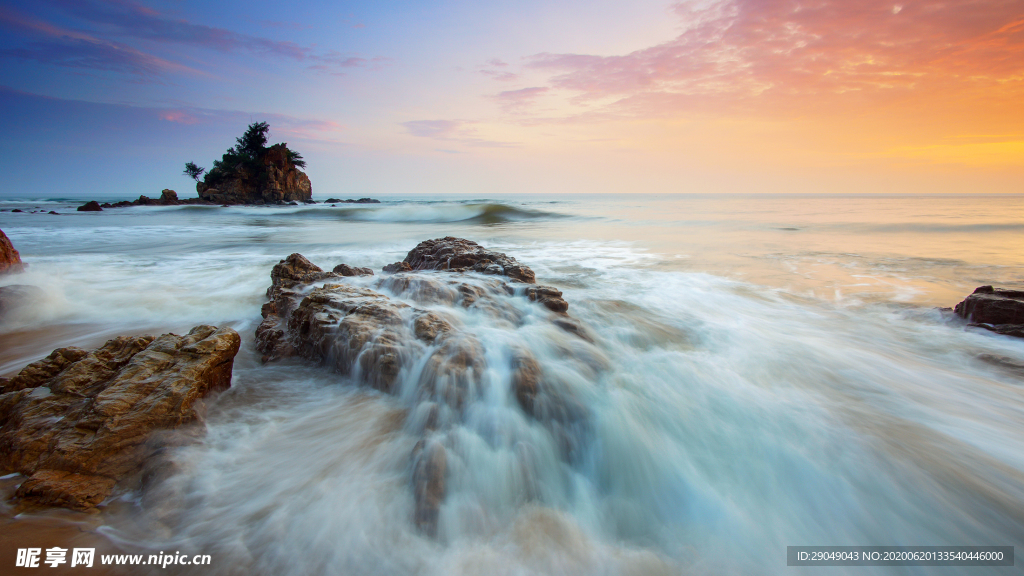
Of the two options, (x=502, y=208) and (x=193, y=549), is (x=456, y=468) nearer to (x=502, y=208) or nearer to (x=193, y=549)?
(x=193, y=549)

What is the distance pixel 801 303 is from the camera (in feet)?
20.5

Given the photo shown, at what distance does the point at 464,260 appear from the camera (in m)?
6.44

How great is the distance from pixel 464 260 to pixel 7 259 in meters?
7.64

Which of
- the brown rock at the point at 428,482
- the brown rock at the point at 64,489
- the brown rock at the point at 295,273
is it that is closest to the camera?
the brown rock at the point at 64,489

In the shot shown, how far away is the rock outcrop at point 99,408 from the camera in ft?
7.45

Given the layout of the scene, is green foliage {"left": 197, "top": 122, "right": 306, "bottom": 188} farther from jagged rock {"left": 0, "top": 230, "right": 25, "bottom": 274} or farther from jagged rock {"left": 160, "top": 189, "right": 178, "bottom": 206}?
jagged rock {"left": 0, "top": 230, "right": 25, "bottom": 274}

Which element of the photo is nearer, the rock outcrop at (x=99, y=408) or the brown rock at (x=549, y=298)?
the rock outcrop at (x=99, y=408)

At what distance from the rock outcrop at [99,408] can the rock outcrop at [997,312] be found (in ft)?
27.4

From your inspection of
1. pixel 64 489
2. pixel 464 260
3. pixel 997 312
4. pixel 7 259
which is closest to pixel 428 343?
pixel 64 489

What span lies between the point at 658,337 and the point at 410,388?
2.90m

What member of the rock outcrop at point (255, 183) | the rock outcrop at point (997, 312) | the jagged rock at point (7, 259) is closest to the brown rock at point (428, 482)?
the rock outcrop at point (997, 312)

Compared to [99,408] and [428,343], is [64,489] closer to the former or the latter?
[99,408]

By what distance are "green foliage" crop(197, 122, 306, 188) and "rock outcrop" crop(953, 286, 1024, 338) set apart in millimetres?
55766

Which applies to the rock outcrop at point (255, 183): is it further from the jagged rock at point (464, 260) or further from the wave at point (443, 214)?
the jagged rock at point (464, 260)
